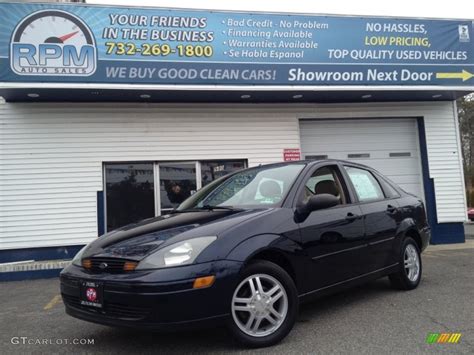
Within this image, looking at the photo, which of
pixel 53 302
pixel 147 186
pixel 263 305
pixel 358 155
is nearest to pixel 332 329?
pixel 263 305

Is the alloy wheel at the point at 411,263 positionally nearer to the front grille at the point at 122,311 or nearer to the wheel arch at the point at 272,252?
the wheel arch at the point at 272,252

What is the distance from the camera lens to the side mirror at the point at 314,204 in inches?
163

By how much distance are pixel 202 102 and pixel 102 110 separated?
2.14 meters

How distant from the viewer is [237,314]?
360 cm

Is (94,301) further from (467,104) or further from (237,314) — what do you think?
(467,104)

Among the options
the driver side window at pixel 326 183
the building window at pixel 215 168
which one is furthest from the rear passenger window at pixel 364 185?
the building window at pixel 215 168

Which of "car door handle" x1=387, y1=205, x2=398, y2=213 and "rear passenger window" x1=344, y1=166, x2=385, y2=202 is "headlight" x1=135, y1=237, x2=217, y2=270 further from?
"car door handle" x1=387, y1=205, x2=398, y2=213

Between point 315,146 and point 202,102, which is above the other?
point 202,102

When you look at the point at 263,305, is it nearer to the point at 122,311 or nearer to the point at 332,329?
the point at 332,329

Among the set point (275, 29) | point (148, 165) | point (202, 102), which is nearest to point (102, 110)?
point (148, 165)

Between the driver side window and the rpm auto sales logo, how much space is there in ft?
17.8

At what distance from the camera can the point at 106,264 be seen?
11.8 feet

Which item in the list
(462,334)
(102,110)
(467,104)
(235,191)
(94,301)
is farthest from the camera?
(467,104)

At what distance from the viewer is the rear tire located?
5492mm
